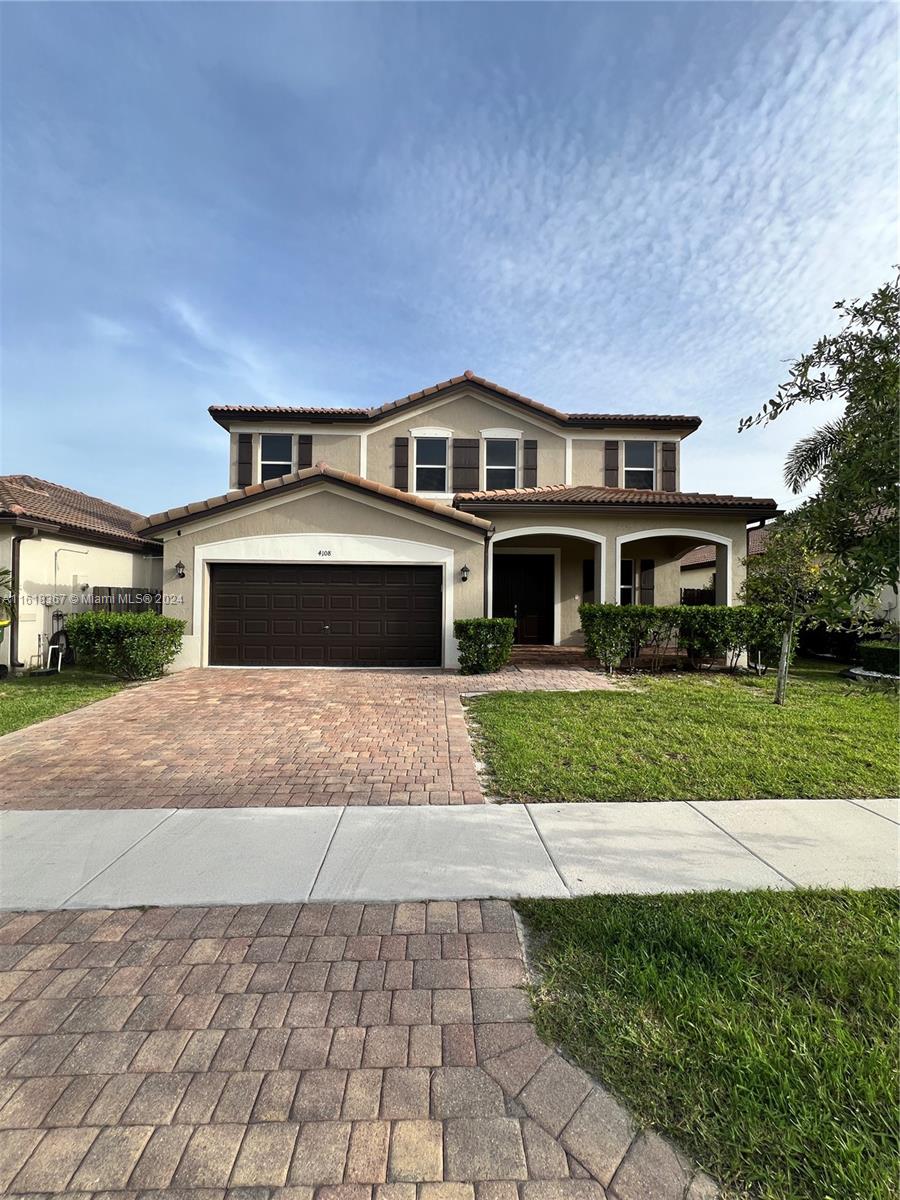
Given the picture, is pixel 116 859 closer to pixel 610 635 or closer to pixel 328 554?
pixel 328 554

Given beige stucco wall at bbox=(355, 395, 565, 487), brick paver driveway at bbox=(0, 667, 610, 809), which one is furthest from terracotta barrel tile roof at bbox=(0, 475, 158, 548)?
beige stucco wall at bbox=(355, 395, 565, 487)

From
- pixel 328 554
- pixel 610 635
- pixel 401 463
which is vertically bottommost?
pixel 610 635

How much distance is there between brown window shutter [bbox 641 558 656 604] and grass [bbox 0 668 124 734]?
14.4 meters

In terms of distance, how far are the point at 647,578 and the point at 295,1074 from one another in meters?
16.6

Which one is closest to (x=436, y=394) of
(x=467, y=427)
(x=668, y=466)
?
(x=467, y=427)

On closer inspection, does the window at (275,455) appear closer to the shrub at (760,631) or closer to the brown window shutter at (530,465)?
the brown window shutter at (530,465)

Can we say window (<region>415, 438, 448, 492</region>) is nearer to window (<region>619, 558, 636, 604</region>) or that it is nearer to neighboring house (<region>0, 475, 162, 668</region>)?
window (<region>619, 558, 636, 604</region>)

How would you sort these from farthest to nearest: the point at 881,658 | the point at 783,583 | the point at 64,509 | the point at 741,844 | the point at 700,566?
1. the point at 700,566
2. the point at 64,509
3. the point at 881,658
4. the point at 783,583
5. the point at 741,844

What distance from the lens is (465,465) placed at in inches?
670

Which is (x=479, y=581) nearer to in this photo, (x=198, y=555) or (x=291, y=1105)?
(x=198, y=555)

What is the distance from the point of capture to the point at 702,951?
9.16 feet

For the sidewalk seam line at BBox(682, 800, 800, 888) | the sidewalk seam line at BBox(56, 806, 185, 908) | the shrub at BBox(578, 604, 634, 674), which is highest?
the shrub at BBox(578, 604, 634, 674)

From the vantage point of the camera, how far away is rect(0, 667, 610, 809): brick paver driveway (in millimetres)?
5074

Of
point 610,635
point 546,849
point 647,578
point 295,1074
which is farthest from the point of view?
point 647,578
